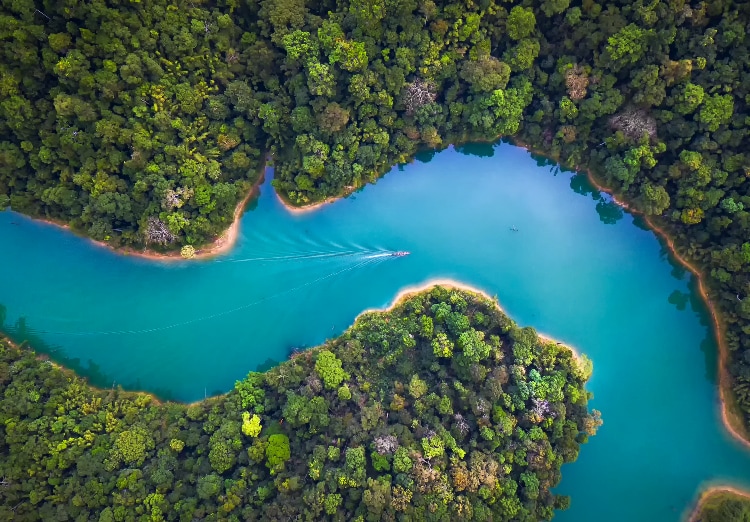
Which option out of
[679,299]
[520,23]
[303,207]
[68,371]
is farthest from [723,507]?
[68,371]

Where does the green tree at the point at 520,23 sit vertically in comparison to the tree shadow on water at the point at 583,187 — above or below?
above

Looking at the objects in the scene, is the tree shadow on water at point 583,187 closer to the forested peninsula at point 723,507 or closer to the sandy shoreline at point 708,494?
the sandy shoreline at point 708,494

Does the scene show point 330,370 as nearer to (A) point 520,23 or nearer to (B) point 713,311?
(A) point 520,23

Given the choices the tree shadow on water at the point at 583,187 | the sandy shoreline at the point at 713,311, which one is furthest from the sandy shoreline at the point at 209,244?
the tree shadow on water at the point at 583,187

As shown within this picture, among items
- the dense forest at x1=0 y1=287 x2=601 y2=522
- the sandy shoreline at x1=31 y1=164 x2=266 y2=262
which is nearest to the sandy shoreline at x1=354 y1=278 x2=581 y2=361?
the dense forest at x1=0 y1=287 x2=601 y2=522

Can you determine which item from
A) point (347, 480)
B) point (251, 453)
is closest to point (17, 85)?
point (251, 453)

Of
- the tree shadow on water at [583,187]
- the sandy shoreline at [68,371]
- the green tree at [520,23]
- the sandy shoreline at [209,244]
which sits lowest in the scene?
the sandy shoreline at [68,371]

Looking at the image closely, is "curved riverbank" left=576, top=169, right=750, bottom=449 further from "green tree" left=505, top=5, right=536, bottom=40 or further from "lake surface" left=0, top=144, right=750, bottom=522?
"green tree" left=505, top=5, right=536, bottom=40
